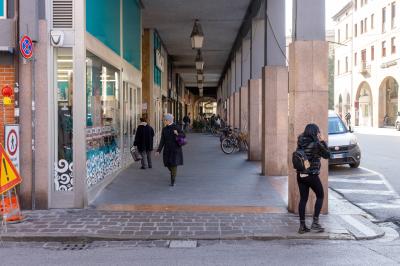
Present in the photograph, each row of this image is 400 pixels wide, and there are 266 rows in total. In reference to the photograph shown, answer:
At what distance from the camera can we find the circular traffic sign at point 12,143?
27.7 feet

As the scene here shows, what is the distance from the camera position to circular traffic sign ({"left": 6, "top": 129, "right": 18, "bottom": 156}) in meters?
Result: 8.43

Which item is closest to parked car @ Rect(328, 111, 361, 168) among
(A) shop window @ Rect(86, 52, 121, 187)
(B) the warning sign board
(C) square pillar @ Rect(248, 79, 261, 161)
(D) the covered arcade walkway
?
(D) the covered arcade walkway

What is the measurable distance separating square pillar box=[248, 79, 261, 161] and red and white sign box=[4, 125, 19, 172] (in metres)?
10.4

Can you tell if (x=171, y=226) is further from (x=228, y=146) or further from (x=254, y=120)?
(x=228, y=146)

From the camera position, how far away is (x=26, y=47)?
26.5 ft

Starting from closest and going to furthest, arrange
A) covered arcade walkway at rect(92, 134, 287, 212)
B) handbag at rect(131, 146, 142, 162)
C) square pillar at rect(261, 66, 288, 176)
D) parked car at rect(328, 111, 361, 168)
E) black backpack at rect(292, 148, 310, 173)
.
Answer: black backpack at rect(292, 148, 310, 173) < covered arcade walkway at rect(92, 134, 287, 212) < square pillar at rect(261, 66, 288, 176) < handbag at rect(131, 146, 142, 162) < parked car at rect(328, 111, 361, 168)

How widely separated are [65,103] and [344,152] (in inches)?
357

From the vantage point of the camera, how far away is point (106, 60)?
10961 millimetres

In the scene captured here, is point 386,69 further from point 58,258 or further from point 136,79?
point 58,258

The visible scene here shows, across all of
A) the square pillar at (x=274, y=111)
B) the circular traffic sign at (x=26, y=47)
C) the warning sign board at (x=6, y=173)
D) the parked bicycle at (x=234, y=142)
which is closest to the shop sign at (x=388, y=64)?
the parked bicycle at (x=234, y=142)

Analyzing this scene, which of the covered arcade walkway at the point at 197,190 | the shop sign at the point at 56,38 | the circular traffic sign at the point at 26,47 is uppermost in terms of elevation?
the shop sign at the point at 56,38

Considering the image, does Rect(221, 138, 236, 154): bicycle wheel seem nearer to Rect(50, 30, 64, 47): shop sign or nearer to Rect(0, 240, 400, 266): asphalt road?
Rect(50, 30, 64, 47): shop sign

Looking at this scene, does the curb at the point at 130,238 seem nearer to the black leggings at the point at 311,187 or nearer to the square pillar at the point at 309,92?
the black leggings at the point at 311,187

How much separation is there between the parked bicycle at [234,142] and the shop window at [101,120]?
8.12 meters
